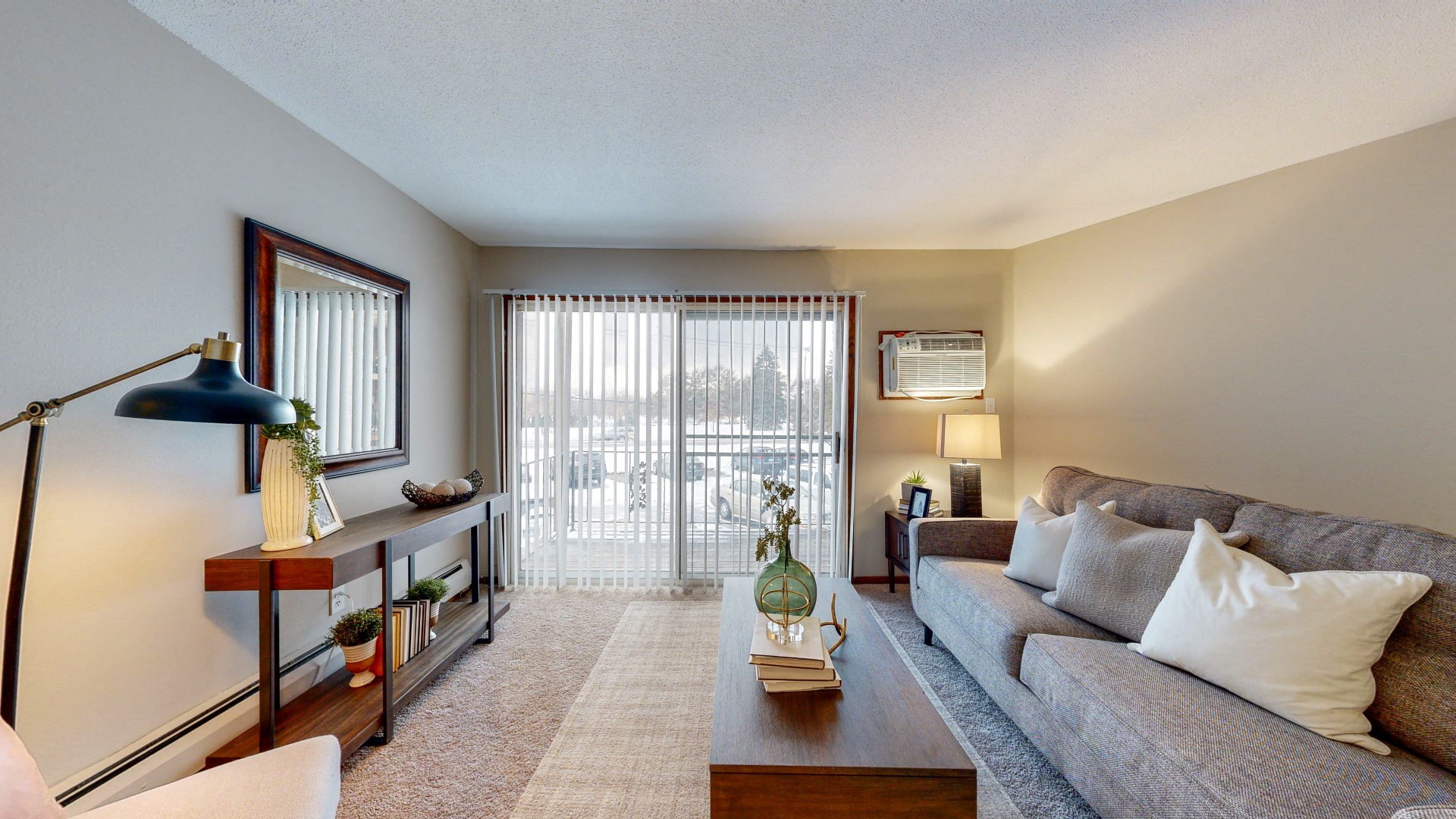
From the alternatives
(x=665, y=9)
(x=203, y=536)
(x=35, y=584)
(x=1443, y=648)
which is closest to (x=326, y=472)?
(x=203, y=536)

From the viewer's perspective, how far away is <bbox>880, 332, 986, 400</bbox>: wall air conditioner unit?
360 centimetres

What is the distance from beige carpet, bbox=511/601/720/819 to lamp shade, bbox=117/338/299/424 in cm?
143

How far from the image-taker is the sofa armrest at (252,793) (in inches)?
42.0

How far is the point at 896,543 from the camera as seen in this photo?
354 centimetres

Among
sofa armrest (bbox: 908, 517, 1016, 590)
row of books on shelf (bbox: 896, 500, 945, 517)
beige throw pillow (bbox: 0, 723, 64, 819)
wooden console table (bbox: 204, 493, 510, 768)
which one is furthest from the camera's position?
row of books on shelf (bbox: 896, 500, 945, 517)

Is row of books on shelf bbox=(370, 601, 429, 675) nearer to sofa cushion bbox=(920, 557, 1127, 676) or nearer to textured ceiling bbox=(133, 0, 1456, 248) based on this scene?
textured ceiling bbox=(133, 0, 1456, 248)

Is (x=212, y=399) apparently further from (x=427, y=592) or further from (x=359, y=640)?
(x=427, y=592)

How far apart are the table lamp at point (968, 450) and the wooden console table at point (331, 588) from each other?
283 cm

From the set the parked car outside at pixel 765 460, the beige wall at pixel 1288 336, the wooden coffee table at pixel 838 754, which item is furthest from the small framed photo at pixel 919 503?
the wooden coffee table at pixel 838 754

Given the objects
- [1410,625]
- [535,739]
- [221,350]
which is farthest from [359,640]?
[1410,625]

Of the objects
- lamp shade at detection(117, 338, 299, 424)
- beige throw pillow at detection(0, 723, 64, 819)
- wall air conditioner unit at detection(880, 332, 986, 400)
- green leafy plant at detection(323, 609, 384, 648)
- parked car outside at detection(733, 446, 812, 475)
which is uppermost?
wall air conditioner unit at detection(880, 332, 986, 400)

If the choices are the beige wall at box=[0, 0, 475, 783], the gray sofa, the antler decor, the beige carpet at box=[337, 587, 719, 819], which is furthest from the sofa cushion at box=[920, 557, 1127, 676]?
the beige wall at box=[0, 0, 475, 783]

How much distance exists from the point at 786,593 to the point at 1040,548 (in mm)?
1334

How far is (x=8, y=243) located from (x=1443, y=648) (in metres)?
3.72
